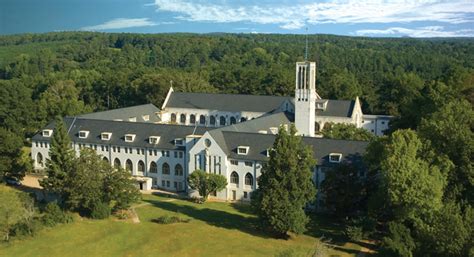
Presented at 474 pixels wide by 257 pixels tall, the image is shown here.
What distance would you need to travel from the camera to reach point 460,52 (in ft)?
654

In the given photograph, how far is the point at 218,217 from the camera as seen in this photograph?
50281mm

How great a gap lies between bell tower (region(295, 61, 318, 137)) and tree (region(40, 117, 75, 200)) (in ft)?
96.0

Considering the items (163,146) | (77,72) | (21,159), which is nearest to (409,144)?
(163,146)

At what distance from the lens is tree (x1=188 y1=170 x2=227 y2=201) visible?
180ft

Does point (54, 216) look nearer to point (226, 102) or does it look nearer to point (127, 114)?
point (127, 114)

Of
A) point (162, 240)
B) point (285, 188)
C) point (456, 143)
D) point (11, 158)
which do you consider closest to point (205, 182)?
point (285, 188)

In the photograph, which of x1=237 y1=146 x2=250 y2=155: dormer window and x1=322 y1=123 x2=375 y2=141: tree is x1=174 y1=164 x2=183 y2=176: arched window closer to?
x1=237 y1=146 x2=250 y2=155: dormer window

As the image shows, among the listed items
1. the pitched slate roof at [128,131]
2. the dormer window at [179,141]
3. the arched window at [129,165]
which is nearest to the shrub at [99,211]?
the pitched slate roof at [128,131]

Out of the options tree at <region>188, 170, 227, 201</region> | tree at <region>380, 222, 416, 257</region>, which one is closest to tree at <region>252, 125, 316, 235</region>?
tree at <region>380, 222, 416, 257</region>

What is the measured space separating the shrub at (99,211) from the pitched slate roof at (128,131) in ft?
44.0

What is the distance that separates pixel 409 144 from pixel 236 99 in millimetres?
48631

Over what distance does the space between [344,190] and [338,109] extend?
3505 centimetres

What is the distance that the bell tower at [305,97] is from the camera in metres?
68.1

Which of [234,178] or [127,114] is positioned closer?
[234,178]
